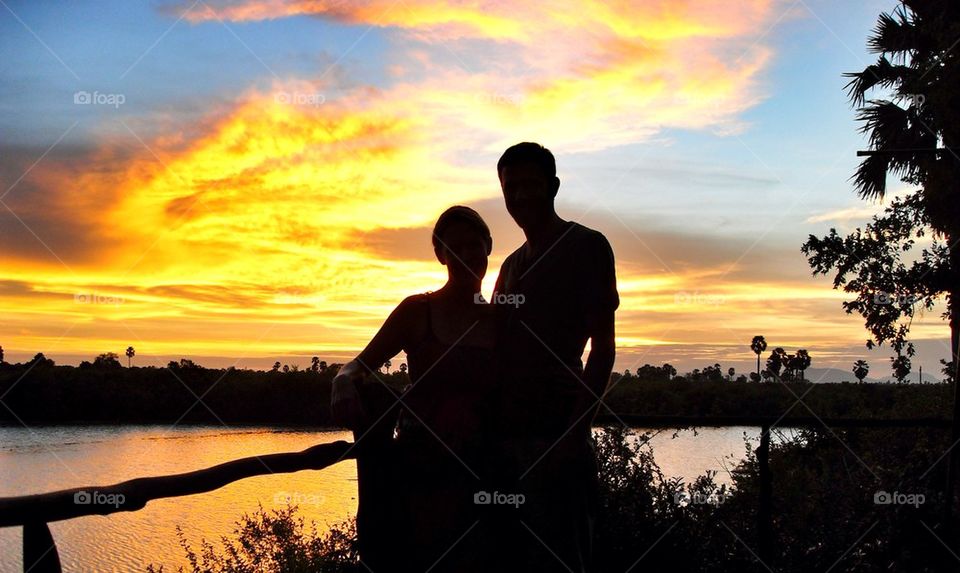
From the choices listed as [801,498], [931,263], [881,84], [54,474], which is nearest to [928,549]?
[801,498]

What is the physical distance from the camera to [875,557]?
4547 millimetres

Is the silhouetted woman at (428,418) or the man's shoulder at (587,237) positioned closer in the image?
the silhouetted woman at (428,418)

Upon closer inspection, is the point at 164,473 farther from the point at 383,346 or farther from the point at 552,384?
the point at 552,384

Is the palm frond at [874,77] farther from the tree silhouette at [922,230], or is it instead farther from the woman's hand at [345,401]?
Result: the woman's hand at [345,401]

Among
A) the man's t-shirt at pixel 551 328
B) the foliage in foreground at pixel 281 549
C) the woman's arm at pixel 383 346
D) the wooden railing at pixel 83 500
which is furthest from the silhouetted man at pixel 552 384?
the foliage in foreground at pixel 281 549

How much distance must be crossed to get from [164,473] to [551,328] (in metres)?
11.9

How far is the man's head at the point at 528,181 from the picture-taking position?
209 centimetres

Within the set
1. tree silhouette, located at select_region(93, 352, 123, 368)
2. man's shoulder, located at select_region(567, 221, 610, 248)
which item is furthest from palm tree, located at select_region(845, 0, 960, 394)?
tree silhouette, located at select_region(93, 352, 123, 368)

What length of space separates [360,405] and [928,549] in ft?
14.2

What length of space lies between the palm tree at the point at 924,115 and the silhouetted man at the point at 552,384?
7.20 m

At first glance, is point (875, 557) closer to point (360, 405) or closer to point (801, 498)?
point (801, 498)
